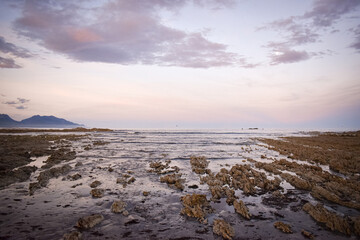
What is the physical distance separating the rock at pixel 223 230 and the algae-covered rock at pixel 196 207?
72 centimetres

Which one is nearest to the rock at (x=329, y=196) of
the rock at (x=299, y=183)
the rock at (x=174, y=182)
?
the rock at (x=299, y=183)

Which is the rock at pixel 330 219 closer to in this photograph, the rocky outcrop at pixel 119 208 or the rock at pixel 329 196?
the rock at pixel 329 196

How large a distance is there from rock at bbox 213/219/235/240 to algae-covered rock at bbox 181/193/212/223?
0.72 metres

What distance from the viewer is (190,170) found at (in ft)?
54.4

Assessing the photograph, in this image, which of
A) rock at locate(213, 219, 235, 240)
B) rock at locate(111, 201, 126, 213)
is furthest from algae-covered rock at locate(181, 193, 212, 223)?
rock at locate(111, 201, 126, 213)

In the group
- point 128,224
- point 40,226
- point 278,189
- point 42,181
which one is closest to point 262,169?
point 278,189

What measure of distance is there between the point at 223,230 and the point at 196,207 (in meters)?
1.90

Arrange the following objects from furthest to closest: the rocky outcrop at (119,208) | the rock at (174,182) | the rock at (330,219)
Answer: the rock at (174,182)
the rocky outcrop at (119,208)
the rock at (330,219)

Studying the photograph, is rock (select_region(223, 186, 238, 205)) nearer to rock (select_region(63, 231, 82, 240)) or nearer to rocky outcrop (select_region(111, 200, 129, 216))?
rocky outcrop (select_region(111, 200, 129, 216))

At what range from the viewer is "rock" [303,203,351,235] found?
261 inches

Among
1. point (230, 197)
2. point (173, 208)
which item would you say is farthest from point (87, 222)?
point (230, 197)

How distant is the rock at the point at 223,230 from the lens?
620cm

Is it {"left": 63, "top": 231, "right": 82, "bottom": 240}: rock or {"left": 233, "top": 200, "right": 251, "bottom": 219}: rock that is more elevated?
{"left": 63, "top": 231, "right": 82, "bottom": 240}: rock

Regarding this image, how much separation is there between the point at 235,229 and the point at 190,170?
9.91 metres
